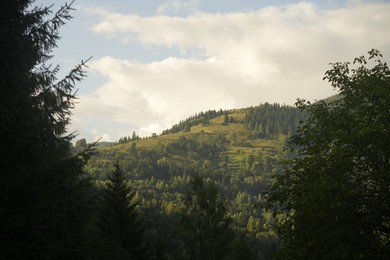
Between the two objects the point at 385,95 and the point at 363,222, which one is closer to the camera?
the point at 363,222

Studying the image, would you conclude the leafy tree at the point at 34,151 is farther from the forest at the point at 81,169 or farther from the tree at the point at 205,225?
the tree at the point at 205,225

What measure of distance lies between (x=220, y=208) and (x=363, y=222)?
74.8 ft

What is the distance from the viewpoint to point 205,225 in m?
32.8

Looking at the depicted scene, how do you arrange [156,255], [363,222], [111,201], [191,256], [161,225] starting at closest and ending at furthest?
[363,222], [111,201], [191,256], [156,255], [161,225]

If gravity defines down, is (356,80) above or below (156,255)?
above

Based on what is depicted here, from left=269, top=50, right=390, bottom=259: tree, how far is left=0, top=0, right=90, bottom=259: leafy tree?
741 cm

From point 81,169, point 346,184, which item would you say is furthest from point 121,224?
point 346,184

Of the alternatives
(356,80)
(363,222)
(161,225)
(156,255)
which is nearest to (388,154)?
(363,222)

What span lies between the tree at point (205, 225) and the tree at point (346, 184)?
1966 cm

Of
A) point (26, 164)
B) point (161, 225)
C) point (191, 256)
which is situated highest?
point (26, 164)

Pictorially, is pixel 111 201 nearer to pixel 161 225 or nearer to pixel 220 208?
pixel 220 208

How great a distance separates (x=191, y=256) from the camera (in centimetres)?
3238

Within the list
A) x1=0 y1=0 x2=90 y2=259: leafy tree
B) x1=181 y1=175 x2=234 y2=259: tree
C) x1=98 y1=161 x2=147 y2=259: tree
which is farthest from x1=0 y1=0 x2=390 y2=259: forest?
x1=181 y1=175 x2=234 y2=259: tree

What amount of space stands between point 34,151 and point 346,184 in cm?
1005
